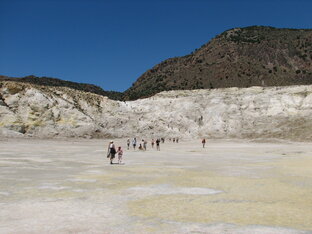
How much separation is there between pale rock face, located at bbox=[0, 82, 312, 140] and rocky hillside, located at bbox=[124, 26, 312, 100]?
37.4m

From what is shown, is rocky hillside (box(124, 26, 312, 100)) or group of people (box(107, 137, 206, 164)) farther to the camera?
rocky hillside (box(124, 26, 312, 100))

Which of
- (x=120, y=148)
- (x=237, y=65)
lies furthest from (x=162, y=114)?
(x=237, y=65)

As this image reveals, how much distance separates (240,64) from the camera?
478ft

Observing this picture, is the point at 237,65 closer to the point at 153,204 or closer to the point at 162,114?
the point at 162,114

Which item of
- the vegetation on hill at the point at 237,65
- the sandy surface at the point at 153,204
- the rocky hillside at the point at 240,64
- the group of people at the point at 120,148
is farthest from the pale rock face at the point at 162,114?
the sandy surface at the point at 153,204

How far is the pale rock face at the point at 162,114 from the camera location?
72438 mm

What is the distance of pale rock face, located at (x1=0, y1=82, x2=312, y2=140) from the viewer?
238ft

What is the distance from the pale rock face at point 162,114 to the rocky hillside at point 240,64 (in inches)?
1474

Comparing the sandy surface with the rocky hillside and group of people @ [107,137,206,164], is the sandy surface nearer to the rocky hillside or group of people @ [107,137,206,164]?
group of people @ [107,137,206,164]

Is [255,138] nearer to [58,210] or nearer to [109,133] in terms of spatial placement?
[109,133]

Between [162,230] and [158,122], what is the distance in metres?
75.2

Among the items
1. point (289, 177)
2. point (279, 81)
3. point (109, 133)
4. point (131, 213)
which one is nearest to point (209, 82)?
point (279, 81)

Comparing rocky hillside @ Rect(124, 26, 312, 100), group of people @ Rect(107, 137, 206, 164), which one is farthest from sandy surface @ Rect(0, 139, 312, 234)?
rocky hillside @ Rect(124, 26, 312, 100)

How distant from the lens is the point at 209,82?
444 ft
